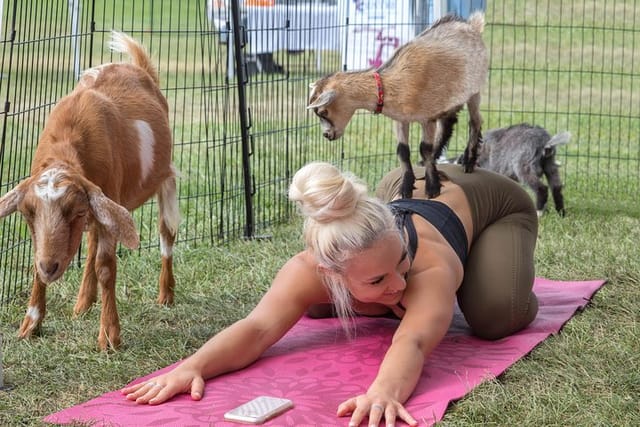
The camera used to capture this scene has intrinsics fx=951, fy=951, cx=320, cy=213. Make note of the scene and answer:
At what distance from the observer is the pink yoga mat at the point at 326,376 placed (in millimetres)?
3217

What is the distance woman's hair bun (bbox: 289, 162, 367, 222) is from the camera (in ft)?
10.7

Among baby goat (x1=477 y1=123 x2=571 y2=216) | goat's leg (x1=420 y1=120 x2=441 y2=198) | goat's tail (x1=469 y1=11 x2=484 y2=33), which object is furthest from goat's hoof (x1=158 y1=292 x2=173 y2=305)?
baby goat (x1=477 y1=123 x2=571 y2=216)

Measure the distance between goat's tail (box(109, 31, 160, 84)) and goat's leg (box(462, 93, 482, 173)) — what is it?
166 cm

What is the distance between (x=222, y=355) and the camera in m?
3.55

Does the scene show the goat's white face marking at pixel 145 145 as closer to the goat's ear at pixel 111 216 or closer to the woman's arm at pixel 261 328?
the goat's ear at pixel 111 216

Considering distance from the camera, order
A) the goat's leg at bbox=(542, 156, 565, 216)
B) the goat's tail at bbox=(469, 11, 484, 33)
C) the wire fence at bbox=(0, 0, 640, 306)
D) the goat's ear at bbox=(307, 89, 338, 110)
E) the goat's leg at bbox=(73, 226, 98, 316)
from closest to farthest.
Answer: the goat's ear at bbox=(307, 89, 338, 110)
the goat's tail at bbox=(469, 11, 484, 33)
the goat's leg at bbox=(73, 226, 98, 316)
the wire fence at bbox=(0, 0, 640, 306)
the goat's leg at bbox=(542, 156, 565, 216)

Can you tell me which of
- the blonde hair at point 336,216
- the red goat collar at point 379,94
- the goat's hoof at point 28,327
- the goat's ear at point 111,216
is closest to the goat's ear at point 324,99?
the red goat collar at point 379,94

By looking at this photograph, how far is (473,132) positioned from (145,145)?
155cm

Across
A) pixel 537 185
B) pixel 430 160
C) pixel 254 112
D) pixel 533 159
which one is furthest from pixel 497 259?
pixel 254 112

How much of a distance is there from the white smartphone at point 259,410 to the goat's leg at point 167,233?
160cm

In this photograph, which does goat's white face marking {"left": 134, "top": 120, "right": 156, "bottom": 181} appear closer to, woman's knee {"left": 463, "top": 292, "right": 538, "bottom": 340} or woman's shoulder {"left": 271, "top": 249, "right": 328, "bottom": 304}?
woman's shoulder {"left": 271, "top": 249, "right": 328, "bottom": 304}

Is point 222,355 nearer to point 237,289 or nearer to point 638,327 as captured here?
point 237,289

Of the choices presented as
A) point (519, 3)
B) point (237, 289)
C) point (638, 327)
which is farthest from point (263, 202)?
point (519, 3)

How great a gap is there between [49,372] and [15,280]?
1.30 m
